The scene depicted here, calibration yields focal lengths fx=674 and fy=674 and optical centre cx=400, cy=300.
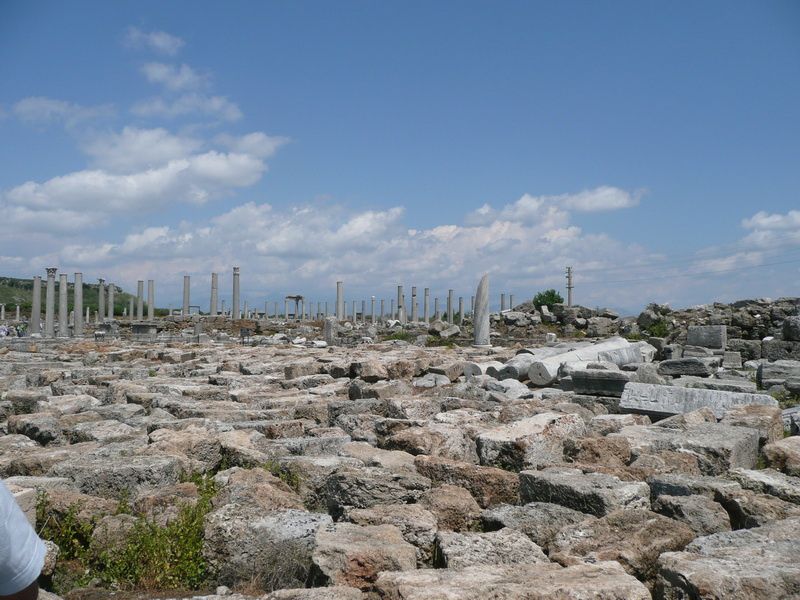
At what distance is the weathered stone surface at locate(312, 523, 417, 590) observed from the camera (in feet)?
11.1

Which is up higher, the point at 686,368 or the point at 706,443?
the point at 686,368

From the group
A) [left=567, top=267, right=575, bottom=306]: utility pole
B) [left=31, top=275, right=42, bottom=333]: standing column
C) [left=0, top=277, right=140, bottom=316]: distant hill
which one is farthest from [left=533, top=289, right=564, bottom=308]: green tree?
[left=0, top=277, right=140, bottom=316]: distant hill

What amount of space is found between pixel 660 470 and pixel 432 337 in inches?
885

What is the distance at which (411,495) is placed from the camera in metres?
4.57

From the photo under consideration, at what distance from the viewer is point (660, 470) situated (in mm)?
5348

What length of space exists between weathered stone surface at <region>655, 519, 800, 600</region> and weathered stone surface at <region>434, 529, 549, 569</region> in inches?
27.3

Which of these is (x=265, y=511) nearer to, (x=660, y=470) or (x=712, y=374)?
(x=660, y=470)

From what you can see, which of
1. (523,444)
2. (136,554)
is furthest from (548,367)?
(136,554)

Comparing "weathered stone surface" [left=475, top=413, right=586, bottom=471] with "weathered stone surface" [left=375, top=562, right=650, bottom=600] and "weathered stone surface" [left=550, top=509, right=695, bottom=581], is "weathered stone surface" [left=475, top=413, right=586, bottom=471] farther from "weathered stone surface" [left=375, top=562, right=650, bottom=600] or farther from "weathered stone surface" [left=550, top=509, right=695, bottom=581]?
"weathered stone surface" [left=375, top=562, right=650, bottom=600]

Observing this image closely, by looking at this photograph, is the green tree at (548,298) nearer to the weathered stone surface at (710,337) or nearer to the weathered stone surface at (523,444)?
the weathered stone surface at (710,337)

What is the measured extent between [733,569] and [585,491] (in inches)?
55.6

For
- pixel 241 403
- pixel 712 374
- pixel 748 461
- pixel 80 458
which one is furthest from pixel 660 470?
pixel 712 374

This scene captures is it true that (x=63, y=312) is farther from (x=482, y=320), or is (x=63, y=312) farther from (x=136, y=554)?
(x=136, y=554)

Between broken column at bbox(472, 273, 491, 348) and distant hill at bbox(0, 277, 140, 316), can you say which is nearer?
broken column at bbox(472, 273, 491, 348)
